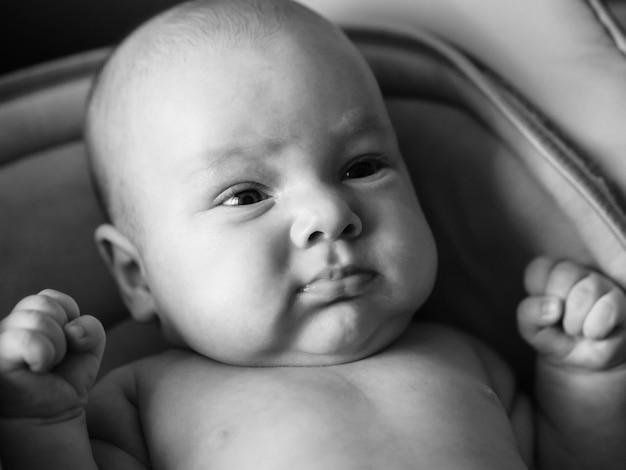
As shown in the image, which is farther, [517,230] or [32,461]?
[517,230]

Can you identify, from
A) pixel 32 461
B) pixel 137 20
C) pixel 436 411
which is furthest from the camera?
pixel 137 20

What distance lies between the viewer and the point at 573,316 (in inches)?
40.8

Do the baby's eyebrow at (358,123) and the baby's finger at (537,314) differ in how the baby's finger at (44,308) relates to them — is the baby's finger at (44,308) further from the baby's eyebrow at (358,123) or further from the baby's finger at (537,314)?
the baby's finger at (537,314)

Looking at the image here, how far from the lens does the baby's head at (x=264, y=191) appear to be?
93 centimetres

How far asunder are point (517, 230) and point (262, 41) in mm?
445

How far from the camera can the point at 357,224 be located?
94 cm

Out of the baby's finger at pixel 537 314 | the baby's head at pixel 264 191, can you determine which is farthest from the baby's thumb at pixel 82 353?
the baby's finger at pixel 537 314

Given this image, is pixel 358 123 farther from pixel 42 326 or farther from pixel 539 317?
pixel 42 326

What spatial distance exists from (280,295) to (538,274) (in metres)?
0.38

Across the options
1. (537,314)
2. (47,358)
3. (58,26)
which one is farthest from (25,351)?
(58,26)

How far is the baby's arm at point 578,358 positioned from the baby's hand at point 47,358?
22.6 inches

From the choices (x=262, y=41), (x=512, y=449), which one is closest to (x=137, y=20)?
(x=262, y=41)

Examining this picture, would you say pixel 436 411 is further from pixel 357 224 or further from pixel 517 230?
pixel 517 230

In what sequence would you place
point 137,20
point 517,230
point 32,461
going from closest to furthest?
1. point 32,461
2. point 517,230
3. point 137,20
